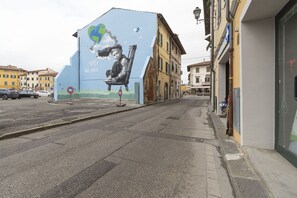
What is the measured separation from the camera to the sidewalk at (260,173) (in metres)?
2.76

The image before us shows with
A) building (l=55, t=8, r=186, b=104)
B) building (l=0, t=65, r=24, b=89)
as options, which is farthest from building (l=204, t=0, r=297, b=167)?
building (l=0, t=65, r=24, b=89)

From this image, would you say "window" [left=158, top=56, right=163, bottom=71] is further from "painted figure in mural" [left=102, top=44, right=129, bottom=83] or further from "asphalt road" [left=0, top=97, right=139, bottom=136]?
"asphalt road" [left=0, top=97, right=139, bottom=136]

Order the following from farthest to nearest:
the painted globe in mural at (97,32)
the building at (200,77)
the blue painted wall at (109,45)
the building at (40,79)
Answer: the building at (40,79) < the building at (200,77) < the painted globe in mural at (97,32) < the blue painted wall at (109,45)

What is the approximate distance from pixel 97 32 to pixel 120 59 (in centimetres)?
522

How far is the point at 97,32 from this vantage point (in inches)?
971

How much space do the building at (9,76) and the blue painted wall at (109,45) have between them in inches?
2684

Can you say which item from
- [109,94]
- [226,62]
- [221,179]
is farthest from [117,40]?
[221,179]

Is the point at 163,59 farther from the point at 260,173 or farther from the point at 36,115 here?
the point at 260,173

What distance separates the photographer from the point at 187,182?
3332 millimetres

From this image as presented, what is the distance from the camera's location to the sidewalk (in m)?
2.76

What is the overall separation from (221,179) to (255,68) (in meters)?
2.72

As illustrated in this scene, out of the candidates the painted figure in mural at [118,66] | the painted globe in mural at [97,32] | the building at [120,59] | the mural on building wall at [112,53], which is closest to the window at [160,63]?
the building at [120,59]

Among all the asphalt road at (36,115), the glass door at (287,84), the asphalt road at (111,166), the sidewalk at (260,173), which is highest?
the glass door at (287,84)

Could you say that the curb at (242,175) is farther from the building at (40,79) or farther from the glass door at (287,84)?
the building at (40,79)
